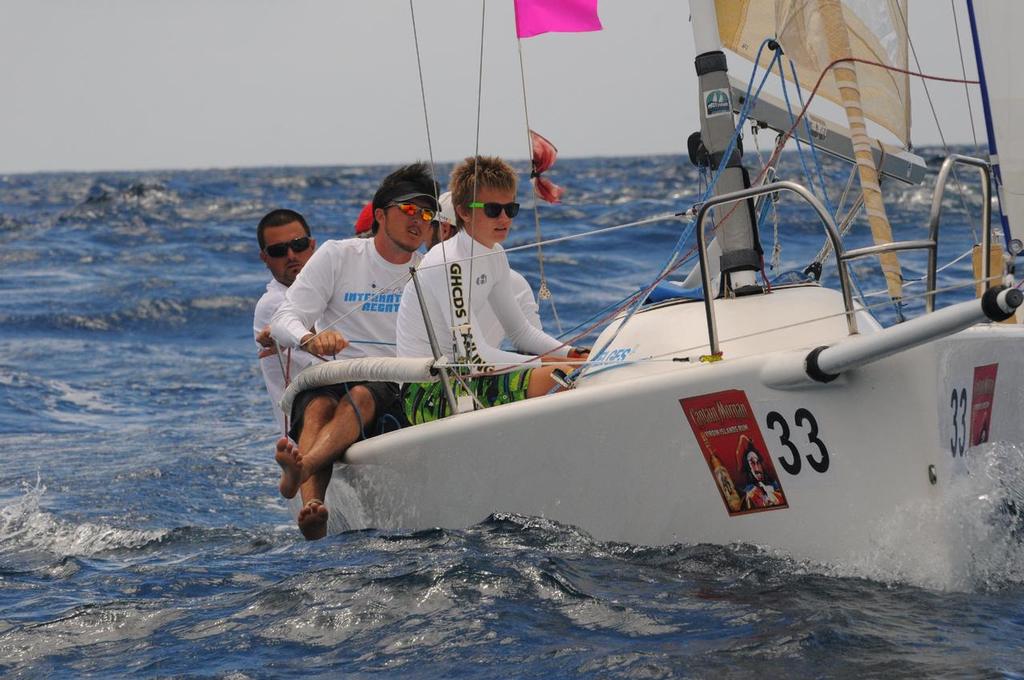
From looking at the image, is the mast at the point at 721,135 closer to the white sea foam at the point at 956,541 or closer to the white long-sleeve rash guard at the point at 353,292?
the white sea foam at the point at 956,541

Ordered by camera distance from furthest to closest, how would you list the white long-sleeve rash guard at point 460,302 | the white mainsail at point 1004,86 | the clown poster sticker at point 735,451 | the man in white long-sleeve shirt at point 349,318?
the man in white long-sleeve shirt at point 349,318, the white long-sleeve rash guard at point 460,302, the white mainsail at point 1004,86, the clown poster sticker at point 735,451

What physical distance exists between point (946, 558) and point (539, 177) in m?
2.13

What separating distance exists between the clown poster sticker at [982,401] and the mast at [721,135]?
83 cm

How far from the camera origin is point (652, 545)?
13.3ft

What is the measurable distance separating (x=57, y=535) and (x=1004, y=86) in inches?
160

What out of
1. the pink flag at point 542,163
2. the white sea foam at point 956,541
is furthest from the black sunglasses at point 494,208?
the white sea foam at point 956,541

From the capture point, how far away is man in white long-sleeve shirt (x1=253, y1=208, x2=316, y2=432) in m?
5.93

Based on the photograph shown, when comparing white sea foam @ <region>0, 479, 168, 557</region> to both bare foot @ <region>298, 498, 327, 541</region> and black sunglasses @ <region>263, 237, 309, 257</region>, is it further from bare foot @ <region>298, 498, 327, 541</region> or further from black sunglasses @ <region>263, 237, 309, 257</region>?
black sunglasses @ <region>263, 237, 309, 257</region>

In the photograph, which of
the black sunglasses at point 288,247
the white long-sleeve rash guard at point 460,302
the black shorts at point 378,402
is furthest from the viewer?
the black sunglasses at point 288,247

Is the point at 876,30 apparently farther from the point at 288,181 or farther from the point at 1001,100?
the point at 288,181

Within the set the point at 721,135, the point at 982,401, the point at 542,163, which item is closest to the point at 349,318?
the point at 542,163

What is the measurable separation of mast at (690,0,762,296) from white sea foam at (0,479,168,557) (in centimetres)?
264

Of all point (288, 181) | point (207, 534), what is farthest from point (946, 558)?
point (288, 181)

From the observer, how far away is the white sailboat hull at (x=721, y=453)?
359 centimetres
